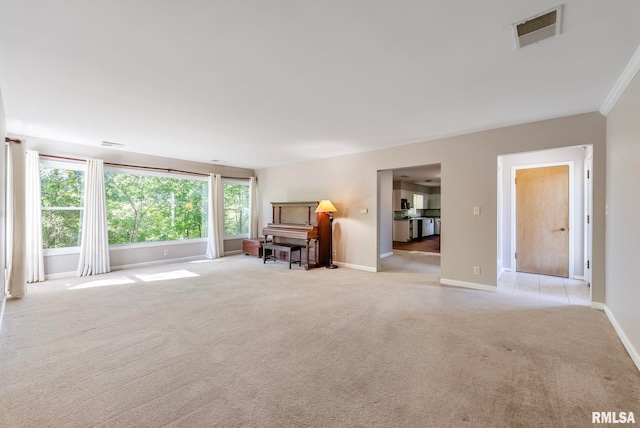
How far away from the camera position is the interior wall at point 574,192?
4688mm

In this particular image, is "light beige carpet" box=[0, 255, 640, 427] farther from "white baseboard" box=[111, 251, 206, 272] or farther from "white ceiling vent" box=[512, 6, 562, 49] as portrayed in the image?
"white ceiling vent" box=[512, 6, 562, 49]

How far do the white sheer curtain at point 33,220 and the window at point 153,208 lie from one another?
3.36 ft

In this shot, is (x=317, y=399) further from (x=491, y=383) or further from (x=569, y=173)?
(x=569, y=173)

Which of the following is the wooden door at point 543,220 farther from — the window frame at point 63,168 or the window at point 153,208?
the window frame at point 63,168

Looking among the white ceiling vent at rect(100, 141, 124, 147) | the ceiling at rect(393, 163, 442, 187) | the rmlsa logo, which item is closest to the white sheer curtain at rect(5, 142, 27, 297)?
the white ceiling vent at rect(100, 141, 124, 147)

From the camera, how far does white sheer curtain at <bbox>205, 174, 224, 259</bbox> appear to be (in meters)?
6.85

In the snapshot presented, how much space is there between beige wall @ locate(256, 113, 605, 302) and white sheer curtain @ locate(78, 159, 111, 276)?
397 centimetres

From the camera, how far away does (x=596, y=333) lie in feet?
8.71

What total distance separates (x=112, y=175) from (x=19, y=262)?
2235mm

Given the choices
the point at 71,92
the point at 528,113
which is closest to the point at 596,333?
the point at 528,113

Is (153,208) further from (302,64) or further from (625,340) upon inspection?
(625,340)

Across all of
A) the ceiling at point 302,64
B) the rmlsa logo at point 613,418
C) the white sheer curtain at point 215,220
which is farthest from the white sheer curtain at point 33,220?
the rmlsa logo at point 613,418

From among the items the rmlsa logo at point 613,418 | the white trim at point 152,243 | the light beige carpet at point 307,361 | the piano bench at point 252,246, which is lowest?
the rmlsa logo at point 613,418

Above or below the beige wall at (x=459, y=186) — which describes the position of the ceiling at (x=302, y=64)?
above
